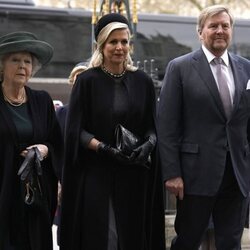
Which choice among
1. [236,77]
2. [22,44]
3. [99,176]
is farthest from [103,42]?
[236,77]

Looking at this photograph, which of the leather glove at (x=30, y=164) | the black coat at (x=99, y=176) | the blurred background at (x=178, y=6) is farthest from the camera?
the blurred background at (x=178, y=6)

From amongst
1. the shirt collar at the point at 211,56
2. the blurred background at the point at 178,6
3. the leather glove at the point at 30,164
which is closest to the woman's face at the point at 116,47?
the shirt collar at the point at 211,56

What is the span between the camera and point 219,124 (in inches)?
171

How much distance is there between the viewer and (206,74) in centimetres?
438

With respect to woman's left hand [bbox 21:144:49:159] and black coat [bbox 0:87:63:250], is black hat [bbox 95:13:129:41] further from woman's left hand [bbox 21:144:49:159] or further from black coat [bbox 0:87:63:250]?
woman's left hand [bbox 21:144:49:159]

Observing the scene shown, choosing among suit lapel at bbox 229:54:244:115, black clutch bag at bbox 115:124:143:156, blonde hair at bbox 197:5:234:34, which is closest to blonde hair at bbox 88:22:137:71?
black clutch bag at bbox 115:124:143:156

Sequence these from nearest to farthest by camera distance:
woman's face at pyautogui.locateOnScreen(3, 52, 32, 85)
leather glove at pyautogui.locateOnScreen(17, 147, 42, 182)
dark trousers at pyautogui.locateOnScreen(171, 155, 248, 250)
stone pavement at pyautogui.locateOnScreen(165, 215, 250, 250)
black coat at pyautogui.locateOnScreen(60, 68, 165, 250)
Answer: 1. leather glove at pyautogui.locateOnScreen(17, 147, 42, 182)
2. woman's face at pyautogui.locateOnScreen(3, 52, 32, 85)
3. black coat at pyautogui.locateOnScreen(60, 68, 165, 250)
4. dark trousers at pyautogui.locateOnScreen(171, 155, 248, 250)
5. stone pavement at pyautogui.locateOnScreen(165, 215, 250, 250)

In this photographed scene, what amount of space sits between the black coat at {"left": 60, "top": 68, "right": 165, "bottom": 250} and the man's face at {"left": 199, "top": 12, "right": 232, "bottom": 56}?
1.85 ft

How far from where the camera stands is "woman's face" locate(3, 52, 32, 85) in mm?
4039

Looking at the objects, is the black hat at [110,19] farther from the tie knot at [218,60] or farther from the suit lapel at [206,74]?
the tie knot at [218,60]

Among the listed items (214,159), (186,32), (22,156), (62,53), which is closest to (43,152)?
(22,156)

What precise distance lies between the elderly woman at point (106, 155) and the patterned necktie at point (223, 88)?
516 mm

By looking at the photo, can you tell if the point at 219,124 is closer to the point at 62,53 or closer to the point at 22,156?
the point at 22,156

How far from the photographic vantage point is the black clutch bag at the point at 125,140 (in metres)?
3.99
